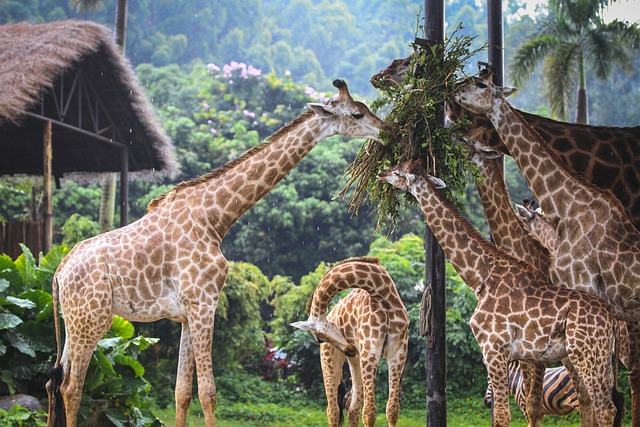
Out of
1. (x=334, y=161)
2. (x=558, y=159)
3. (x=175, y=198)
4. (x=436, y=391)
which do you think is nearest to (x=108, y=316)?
(x=175, y=198)

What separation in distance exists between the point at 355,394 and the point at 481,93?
275cm

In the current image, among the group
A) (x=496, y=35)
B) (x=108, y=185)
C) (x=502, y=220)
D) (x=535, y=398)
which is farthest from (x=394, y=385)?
(x=108, y=185)

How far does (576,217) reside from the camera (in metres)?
6.22

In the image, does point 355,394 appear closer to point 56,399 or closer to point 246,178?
point 246,178

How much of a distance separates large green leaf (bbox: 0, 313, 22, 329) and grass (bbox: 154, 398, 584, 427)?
385 cm

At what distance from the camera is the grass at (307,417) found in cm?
1165

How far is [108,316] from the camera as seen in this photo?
20.1 feet

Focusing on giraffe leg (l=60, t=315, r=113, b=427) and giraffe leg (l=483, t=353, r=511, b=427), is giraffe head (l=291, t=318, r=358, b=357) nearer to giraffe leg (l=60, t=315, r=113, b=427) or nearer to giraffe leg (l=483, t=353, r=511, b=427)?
→ giraffe leg (l=483, t=353, r=511, b=427)

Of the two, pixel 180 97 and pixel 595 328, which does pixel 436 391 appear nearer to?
pixel 595 328

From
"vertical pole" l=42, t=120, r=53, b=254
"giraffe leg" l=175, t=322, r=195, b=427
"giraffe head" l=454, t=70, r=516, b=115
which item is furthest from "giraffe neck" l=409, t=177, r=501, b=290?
"vertical pole" l=42, t=120, r=53, b=254

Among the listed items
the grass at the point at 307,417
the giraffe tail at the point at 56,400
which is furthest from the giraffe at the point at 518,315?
the grass at the point at 307,417

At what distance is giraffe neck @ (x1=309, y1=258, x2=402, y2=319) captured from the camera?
635 centimetres

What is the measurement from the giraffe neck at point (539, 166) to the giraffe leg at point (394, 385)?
5.42ft

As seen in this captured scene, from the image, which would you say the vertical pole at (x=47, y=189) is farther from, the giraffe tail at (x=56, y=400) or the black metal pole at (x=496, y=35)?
the black metal pole at (x=496, y=35)
